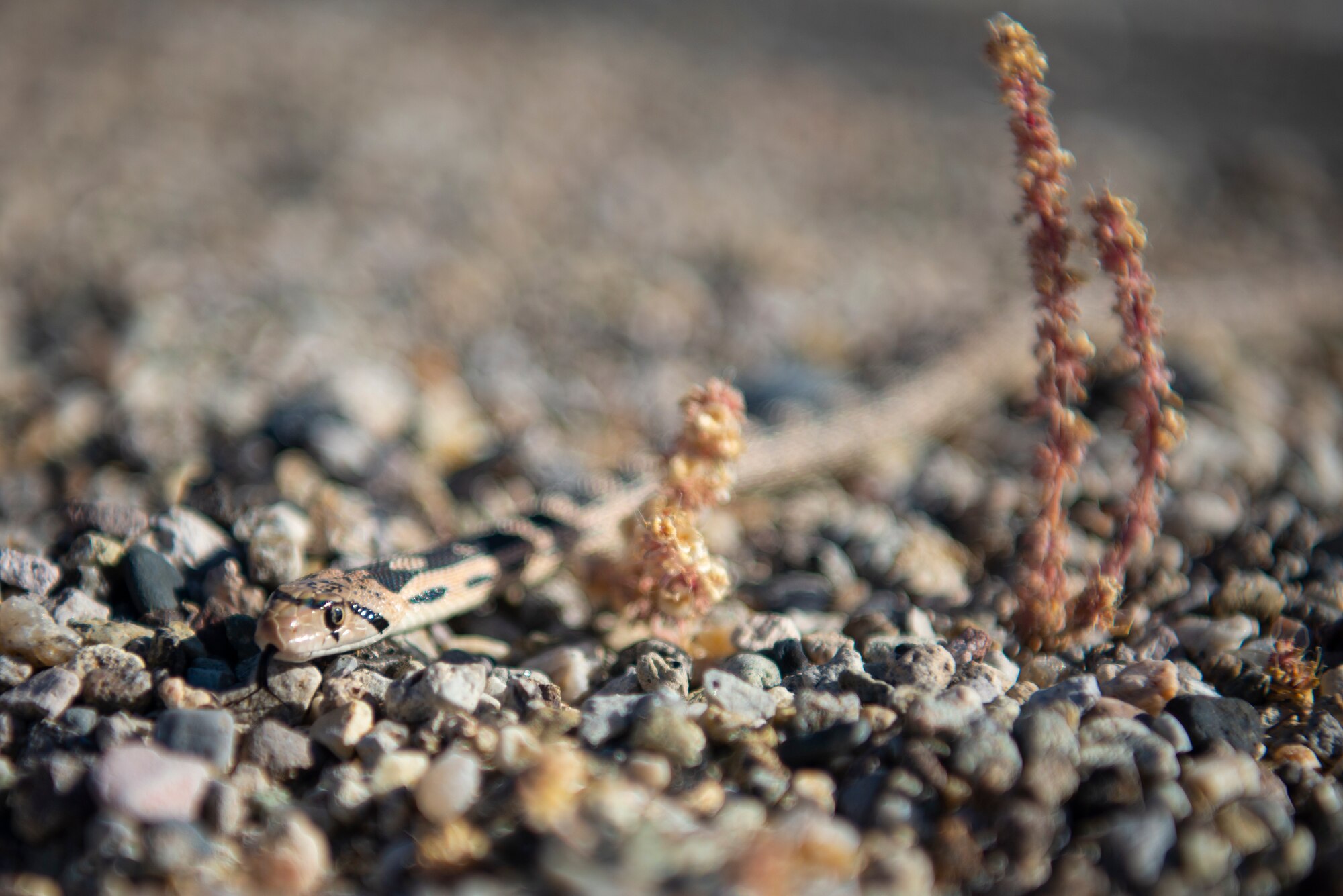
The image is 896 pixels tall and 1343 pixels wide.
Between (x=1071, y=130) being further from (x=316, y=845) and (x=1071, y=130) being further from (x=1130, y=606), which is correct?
(x=316, y=845)

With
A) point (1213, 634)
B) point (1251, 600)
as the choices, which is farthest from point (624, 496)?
point (1251, 600)

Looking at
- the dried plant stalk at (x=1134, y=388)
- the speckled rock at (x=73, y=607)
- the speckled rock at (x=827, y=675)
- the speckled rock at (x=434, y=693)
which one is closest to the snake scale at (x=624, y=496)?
the speckled rock at (x=434, y=693)

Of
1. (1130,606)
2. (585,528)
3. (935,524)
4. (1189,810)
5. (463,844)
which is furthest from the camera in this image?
(935,524)

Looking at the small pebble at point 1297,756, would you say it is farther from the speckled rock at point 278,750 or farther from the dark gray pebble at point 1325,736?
the speckled rock at point 278,750

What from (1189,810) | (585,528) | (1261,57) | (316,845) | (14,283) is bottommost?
(14,283)

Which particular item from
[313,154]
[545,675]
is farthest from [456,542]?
[313,154]

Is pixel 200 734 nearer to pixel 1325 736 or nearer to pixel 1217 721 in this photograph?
pixel 1217 721
